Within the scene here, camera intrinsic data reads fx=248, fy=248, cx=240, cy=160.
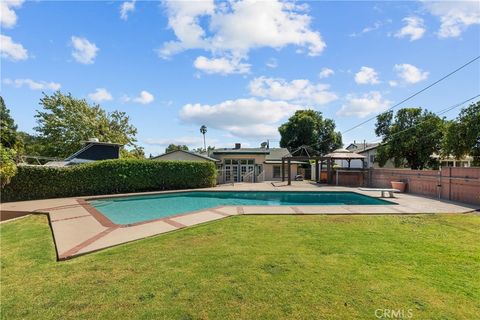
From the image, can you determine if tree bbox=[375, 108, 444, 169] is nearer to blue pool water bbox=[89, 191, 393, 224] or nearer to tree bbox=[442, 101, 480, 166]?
tree bbox=[442, 101, 480, 166]

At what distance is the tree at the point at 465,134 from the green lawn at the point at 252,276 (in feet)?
40.3

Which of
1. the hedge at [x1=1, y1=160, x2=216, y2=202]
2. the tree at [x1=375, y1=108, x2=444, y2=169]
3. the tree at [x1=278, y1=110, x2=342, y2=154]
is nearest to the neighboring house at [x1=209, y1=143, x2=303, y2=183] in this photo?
the hedge at [x1=1, y1=160, x2=216, y2=202]

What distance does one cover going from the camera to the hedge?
13.3m

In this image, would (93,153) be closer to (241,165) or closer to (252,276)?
(241,165)

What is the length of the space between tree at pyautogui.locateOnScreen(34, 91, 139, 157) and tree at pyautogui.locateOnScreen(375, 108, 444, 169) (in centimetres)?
3173

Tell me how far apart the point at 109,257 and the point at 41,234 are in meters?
3.35

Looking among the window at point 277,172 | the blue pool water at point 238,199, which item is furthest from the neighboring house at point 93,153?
the window at point 277,172

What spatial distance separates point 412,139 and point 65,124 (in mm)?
35570

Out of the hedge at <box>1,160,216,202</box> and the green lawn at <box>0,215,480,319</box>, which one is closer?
the green lawn at <box>0,215,480,319</box>

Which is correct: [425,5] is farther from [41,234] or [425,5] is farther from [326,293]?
[41,234]

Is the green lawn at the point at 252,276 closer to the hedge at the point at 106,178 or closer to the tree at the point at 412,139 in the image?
the hedge at the point at 106,178

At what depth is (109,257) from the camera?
4.77 meters

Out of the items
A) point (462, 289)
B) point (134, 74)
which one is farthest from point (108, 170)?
point (462, 289)

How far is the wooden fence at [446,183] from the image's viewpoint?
36.8 ft
